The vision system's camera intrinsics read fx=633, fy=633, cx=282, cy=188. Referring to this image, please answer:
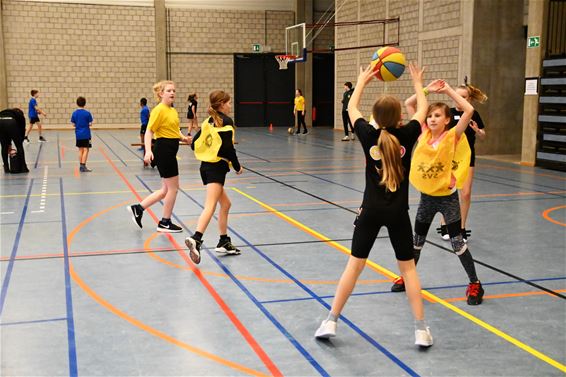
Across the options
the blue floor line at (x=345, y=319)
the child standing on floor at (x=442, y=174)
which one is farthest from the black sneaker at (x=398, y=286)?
the blue floor line at (x=345, y=319)

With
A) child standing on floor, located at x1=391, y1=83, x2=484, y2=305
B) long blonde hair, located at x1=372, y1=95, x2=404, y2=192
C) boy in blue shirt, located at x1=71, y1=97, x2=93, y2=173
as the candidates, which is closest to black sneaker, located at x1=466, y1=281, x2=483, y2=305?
child standing on floor, located at x1=391, y1=83, x2=484, y2=305

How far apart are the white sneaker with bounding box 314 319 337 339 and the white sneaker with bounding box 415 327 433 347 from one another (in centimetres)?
62

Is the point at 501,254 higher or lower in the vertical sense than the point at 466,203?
lower

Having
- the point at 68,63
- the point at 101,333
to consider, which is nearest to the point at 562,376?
the point at 101,333

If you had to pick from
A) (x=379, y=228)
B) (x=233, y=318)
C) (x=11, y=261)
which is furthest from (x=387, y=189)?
(x=11, y=261)

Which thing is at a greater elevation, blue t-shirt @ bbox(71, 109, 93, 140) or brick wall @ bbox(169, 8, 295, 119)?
brick wall @ bbox(169, 8, 295, 119)

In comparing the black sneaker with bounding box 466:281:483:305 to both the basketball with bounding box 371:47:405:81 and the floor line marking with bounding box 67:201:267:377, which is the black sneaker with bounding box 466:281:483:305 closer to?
the basketball with bounding box 371:47:405:81

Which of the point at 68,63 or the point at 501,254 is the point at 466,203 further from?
the point at 68,63

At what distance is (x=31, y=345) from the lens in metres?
4.75

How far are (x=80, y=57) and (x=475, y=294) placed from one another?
29.2 m

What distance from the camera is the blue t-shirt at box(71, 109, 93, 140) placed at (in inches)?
582

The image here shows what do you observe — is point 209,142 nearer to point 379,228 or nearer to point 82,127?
point 379,228

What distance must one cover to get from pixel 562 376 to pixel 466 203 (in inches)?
156

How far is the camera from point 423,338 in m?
4.68
